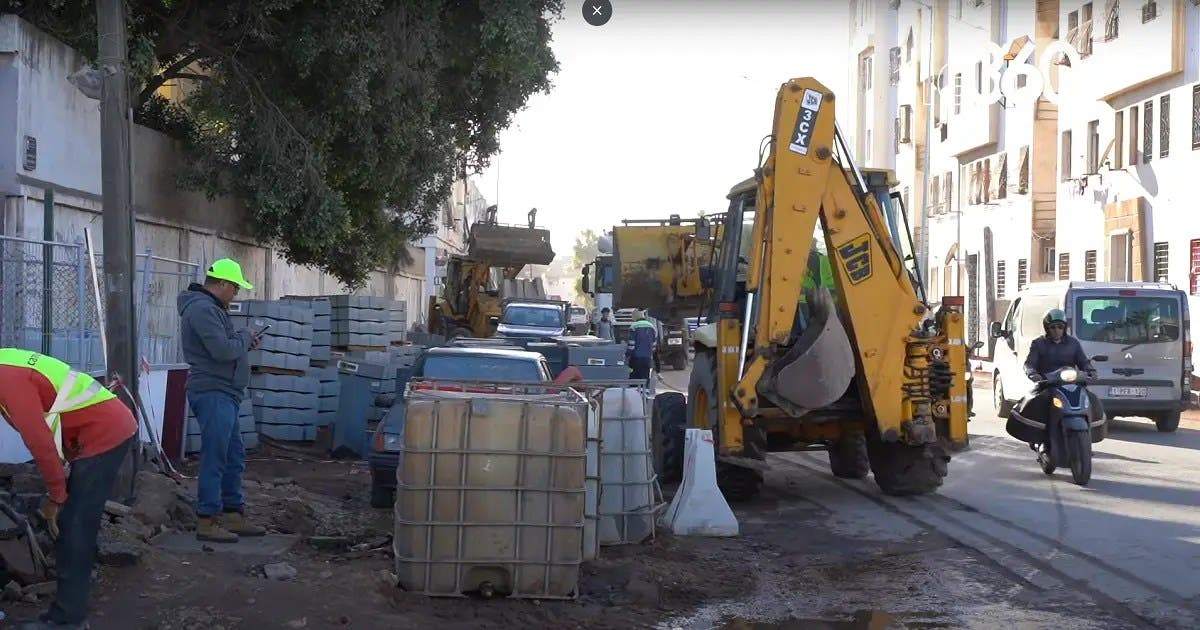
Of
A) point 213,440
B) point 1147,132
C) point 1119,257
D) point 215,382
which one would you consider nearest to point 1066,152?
point 1119,257

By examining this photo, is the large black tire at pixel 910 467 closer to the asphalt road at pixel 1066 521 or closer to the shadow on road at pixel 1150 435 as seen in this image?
the asphalt road at pixel 1066 521

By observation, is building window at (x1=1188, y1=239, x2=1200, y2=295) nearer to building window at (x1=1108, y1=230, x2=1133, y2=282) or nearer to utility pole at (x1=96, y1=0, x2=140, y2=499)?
building window at (x1=1108, y1=230, x2=1133, y2=282)

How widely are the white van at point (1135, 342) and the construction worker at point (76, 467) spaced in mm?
15568

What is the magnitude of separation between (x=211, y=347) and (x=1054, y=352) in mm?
8981

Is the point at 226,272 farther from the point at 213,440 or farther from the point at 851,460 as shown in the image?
the point at 851,460

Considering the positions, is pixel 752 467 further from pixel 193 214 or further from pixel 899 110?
pixel 899 110

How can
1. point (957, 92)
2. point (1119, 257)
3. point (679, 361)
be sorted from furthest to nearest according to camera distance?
point (957, 92) < point (679, 361) < point (1119, 257)

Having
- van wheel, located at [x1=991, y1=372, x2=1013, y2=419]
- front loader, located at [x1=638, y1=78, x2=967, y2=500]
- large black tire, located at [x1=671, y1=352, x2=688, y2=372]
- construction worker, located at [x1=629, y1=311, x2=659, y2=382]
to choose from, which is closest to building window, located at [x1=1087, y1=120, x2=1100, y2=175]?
large black tire, located at [x1=671, y1=352, x2=688, y2=372]

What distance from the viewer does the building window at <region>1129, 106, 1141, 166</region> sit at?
33.0m

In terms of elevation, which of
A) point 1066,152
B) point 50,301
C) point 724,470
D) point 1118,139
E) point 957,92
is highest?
point 957,92

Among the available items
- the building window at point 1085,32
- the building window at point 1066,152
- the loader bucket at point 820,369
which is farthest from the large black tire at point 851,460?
the building window at point 1066,152

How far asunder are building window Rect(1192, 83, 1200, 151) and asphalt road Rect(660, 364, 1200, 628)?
47.2 feet

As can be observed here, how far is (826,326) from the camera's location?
37.1 feet

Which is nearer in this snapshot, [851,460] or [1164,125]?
[851,460]
